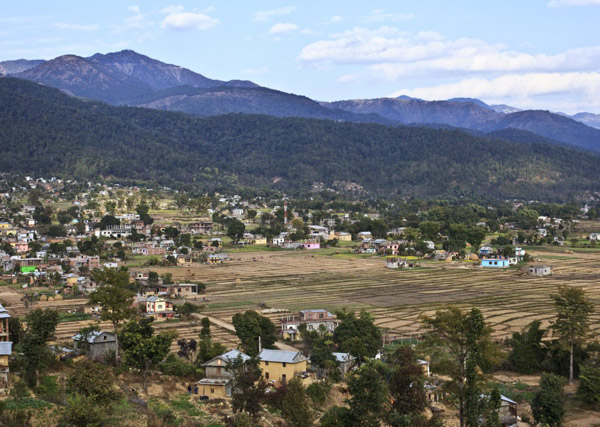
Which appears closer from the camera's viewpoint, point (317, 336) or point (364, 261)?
point (317, 336)

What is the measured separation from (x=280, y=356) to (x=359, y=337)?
15.6 ft

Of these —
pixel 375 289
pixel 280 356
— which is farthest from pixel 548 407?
pixel 375 289

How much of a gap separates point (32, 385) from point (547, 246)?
8416 centimetres

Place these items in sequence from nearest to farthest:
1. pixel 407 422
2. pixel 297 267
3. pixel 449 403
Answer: pixel 407 422 → pixel 449 403 → pixel 297 267

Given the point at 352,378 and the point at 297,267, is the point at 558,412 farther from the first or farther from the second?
the point at 297,267

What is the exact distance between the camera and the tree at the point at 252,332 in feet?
117

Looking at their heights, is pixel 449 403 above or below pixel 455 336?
below

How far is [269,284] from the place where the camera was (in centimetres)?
6569

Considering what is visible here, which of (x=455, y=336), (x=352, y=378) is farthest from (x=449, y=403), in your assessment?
(x=352, y=378)

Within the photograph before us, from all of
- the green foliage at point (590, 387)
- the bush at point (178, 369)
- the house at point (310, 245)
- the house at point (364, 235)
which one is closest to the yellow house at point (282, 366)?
the bush at point (178, 369)

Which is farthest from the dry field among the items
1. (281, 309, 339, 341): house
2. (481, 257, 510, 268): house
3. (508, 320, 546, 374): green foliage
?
(508, 320, 546, 374): green foliage

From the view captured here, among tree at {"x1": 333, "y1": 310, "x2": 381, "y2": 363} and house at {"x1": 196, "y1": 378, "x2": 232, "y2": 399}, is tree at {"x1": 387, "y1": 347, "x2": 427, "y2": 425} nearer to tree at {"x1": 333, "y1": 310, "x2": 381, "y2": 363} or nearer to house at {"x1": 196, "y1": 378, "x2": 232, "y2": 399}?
house at {"x1": 196, "y1": 378, "x2": 232, "y2": 399}

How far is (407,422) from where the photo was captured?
24.0 metres

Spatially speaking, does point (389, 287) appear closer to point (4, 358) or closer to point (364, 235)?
point (4, 358)
